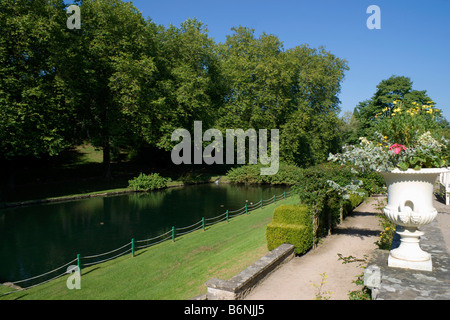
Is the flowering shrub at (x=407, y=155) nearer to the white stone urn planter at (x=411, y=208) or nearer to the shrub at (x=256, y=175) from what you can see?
the white stone urn planter at (x=411, y=208)

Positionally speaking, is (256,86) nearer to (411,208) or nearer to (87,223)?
(87,223)

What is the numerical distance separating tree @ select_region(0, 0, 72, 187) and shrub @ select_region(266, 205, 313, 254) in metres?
20.0

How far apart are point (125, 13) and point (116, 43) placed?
2.93 m

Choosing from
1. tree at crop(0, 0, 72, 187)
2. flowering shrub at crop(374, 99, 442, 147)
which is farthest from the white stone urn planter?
tree at crop(0, 0, 72, 187)

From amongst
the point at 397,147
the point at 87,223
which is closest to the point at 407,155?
the point at 397,147

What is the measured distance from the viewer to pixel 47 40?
2239cm

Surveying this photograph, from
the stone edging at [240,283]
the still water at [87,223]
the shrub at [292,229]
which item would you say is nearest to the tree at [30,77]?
the still water at [87,223]

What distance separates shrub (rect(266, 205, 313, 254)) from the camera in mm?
8812

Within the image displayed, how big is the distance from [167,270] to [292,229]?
429 cm

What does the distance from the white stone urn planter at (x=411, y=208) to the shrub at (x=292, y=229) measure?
3568mm

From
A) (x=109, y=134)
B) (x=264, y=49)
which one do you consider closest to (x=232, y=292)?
(x=109, y=134)

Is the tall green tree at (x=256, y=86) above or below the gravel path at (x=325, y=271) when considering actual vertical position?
above

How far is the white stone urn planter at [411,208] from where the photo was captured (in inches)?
192

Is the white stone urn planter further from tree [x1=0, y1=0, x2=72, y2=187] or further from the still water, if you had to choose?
tree [x1=0, y1=0, x2=72, y2=187]
